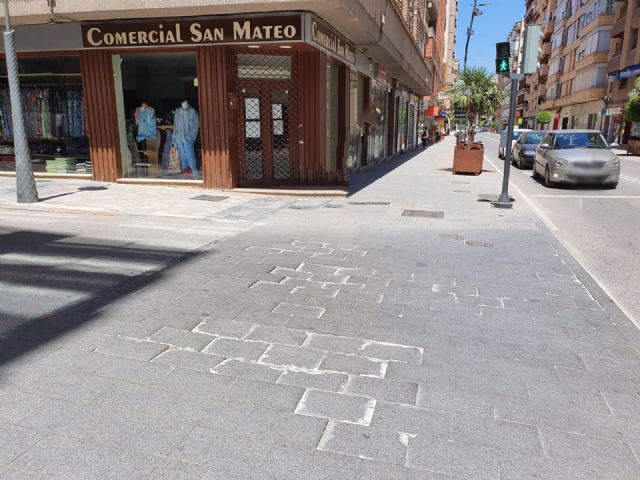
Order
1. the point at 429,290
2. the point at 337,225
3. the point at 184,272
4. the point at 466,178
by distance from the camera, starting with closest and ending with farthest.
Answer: the point at 429,290, the point at 184,272, the point at 337,225, the point at 466,178

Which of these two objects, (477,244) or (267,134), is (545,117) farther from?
(477,244)

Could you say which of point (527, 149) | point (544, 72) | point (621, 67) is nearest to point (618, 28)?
point (621, 67)

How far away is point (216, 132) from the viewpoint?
12078mm

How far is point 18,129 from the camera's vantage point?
31.9 feet

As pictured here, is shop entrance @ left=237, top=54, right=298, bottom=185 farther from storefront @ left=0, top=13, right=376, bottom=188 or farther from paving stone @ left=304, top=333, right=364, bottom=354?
paving stone @ left=304, top=333, right=364, bottom=354

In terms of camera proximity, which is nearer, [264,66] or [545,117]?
[264,66]

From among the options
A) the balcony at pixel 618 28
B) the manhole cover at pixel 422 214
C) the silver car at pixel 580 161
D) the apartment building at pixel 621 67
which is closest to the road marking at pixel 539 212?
the silver car at pixel 580 161

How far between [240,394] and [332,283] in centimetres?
241

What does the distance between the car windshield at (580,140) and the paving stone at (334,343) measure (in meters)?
13.2

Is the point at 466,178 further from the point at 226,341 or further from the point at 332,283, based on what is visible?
the point at 226,341

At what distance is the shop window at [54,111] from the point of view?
43.8ft

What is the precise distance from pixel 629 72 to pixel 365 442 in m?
50.7

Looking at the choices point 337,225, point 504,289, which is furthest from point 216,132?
point 504,289

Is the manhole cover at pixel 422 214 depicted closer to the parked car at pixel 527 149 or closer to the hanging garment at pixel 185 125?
the hanging garment at pixel 185 125
